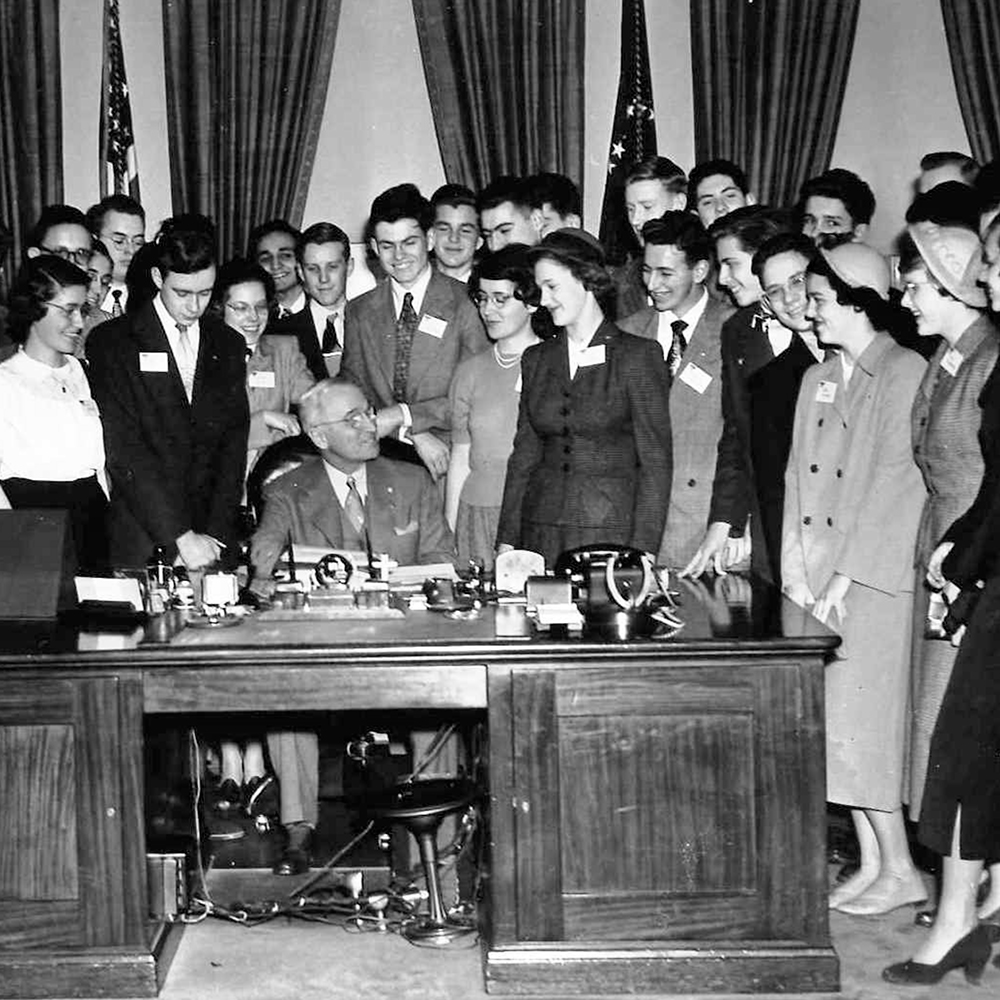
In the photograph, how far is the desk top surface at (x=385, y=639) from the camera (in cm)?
361

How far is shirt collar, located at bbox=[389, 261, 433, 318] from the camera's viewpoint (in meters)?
5.70

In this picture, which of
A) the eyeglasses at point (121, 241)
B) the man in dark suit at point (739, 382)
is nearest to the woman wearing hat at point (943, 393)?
the man in dark suit at point (739, 382)

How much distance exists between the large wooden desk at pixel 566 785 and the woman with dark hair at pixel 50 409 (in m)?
1.37

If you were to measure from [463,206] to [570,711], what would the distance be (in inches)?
120

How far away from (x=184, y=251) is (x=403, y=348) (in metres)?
1.04

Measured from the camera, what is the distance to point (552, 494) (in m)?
4.77

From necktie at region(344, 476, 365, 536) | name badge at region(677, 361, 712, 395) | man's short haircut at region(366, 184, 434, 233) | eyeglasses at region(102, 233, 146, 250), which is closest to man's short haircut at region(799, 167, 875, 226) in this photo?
name badge at region(677, 361, 712, 395)

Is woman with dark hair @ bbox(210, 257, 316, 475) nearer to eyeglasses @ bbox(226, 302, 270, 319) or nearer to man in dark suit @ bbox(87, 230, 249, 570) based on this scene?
eyeglasses @ bbox(226, 302, 270, 319)

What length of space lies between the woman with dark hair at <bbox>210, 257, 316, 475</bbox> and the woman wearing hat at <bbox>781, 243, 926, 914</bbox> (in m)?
2.07

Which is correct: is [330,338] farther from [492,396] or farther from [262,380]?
[492,396]

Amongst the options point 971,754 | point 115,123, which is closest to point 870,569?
point 971,754

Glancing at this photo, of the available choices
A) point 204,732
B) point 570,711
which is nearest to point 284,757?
point 204,732

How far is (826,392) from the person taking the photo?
14.4ft

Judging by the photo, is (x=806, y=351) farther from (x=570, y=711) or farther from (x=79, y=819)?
(x=79, y=819)
